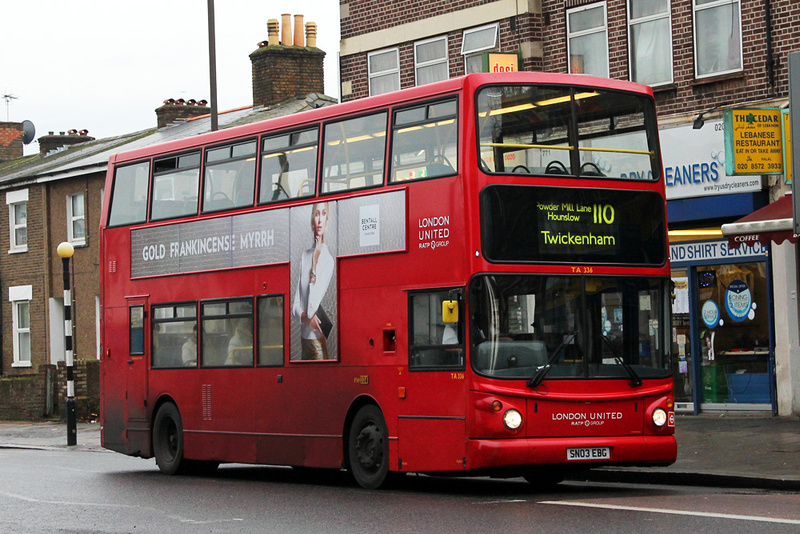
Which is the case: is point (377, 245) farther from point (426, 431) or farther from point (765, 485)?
point (765, 485)

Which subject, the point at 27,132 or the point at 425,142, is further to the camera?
the point at 27,132

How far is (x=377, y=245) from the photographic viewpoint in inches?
563

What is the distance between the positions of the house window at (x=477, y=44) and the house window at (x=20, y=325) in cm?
1892

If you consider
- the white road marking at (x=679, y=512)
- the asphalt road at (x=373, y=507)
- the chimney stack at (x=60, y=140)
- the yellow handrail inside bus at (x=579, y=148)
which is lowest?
the asphalt road at (x=373, y=507)

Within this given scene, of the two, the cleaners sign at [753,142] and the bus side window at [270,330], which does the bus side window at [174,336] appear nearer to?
the bus side window at [270,330]

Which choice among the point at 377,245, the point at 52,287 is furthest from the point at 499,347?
the point at 52,287

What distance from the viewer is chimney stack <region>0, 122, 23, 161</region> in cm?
5144

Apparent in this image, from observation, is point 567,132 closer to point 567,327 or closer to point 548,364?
point 567,327

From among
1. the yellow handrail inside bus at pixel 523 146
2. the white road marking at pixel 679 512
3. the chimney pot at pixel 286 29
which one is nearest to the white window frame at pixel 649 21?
the yellow handrail inside bus at pixel 523 146

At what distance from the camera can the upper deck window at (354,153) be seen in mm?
14360

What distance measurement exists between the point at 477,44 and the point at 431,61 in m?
1.31

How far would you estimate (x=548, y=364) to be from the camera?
13.0 m

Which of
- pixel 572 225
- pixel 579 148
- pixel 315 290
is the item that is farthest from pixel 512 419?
pixel 315 290

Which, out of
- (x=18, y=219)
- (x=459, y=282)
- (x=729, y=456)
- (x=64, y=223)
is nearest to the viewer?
(x=459, y=282)
